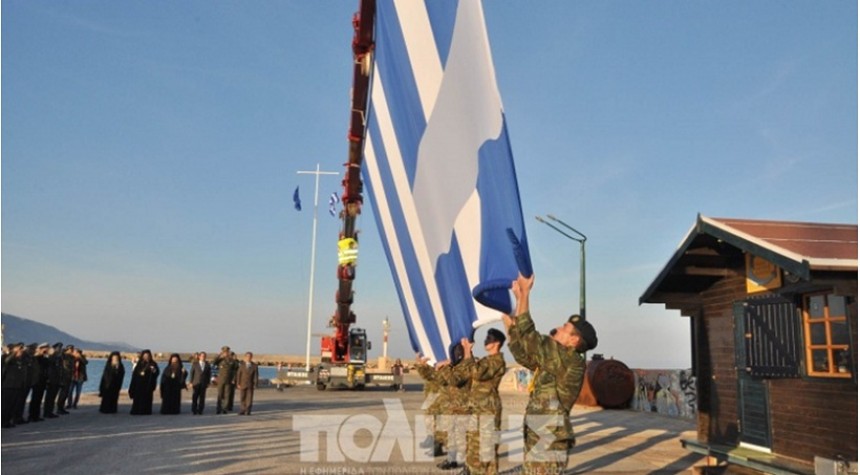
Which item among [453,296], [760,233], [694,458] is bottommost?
[694,458]

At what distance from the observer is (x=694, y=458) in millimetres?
11750

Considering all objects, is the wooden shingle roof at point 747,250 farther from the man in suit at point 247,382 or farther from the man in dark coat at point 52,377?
the man in dark coat at point 52,377

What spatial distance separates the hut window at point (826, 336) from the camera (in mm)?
7504

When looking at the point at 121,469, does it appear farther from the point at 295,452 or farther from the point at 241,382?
the point at 241,382

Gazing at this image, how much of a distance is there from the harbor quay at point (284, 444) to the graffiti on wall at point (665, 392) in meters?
1.44

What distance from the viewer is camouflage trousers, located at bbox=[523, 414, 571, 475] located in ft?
16.8

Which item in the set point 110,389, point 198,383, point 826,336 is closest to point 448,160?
point 826,336

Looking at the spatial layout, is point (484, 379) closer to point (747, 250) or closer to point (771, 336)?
point (747, 250)

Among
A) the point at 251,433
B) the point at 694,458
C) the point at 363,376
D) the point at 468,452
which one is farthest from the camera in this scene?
the point at 363,376

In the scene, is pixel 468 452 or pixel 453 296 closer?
pixel 453 296

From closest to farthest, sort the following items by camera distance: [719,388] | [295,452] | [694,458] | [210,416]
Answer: [719,388] < [295,452] < [694,458] < [210,416]

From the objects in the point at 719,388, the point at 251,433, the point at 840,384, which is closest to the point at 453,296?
the point at 840,384

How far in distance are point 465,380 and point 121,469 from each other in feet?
16.0

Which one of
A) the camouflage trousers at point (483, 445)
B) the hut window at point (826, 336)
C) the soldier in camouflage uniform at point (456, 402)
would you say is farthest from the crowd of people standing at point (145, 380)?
the hut window at point (826, 336)
